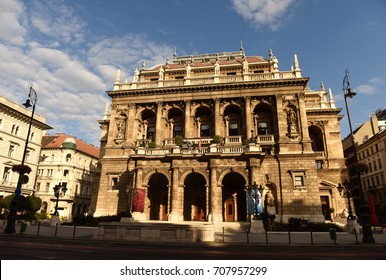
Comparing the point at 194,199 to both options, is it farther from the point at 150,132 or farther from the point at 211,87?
the point at 211,87

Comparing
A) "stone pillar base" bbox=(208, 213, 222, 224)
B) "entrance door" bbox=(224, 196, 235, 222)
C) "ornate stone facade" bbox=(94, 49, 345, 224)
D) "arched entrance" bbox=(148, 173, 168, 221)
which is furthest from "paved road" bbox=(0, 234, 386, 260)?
"arched entrance" bbox=(148, 173, 168, 221)

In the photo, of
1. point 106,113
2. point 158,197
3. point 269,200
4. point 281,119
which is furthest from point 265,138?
point 106,113

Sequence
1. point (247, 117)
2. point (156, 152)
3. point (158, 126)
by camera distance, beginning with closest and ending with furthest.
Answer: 1. point (156, 152)
2. point (247, 117)
3. point (158, 126)

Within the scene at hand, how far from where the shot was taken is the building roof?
189 feet

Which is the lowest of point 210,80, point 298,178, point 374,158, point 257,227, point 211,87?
point 257,227

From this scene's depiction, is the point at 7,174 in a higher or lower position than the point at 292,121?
lower

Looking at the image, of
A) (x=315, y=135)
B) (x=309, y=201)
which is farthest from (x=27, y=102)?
(x=315, y=135)

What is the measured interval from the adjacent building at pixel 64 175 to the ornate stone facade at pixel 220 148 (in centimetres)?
2295

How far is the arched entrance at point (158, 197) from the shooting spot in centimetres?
3039

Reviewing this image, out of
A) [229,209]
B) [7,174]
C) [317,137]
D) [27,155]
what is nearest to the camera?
[229,209]

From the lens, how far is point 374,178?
50344mm

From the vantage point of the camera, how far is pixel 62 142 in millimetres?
58312

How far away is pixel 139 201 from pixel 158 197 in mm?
5090

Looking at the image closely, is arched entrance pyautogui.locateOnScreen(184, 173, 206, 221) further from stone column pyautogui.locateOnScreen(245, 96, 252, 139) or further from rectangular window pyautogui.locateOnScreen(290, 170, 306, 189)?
rectangular window pyautogui.locateOnScreen(290, 170, 306, 189)
